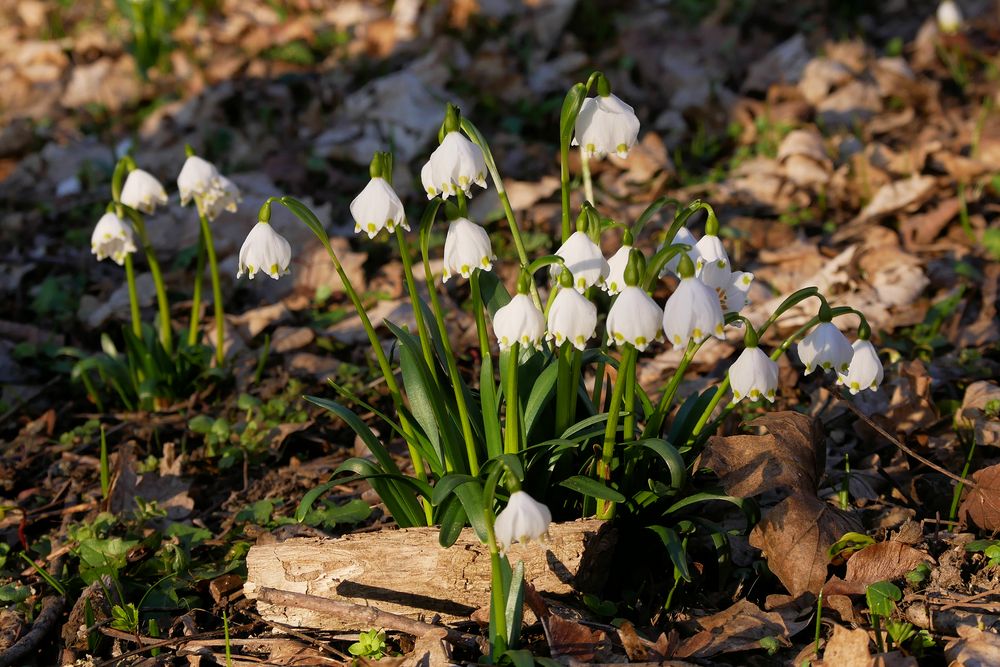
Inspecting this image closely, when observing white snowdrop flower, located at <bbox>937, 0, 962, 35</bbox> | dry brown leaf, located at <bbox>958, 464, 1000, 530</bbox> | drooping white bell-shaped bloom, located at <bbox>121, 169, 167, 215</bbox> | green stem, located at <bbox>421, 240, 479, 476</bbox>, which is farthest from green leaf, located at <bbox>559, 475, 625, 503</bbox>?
white snowdrop flower, located at <bbox>937, 0, 962, 35</bbox>

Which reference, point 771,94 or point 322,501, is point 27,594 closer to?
point 322,501

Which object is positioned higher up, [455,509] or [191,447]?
[455,509]

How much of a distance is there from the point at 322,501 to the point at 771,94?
10.3ft

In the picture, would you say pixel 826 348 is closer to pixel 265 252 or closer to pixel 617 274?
pixel 617 274

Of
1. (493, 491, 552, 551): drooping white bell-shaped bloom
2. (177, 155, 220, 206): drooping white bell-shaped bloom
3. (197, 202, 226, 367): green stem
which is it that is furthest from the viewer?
(197, 202, 226, 367): green stem

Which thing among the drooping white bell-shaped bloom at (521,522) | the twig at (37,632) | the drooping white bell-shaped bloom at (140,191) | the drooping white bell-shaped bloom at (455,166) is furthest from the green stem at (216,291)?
the drooping white bell-shaped bloom at (521,522)

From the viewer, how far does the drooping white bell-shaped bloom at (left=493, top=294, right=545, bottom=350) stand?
1593 millimetres

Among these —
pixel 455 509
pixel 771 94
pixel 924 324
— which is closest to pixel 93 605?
pixel 455 509

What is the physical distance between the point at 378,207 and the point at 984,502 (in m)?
1.37

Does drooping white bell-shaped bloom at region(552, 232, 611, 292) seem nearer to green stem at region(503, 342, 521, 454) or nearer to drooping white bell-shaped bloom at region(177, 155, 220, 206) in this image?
green stem at region(503, 342, 521, 454)

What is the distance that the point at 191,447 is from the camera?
275cm

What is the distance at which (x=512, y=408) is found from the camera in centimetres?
176

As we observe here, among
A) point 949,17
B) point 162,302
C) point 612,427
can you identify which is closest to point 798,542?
point 612,427

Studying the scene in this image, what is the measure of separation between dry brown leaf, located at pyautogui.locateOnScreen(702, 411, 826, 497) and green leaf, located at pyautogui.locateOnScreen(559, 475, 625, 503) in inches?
10.2
